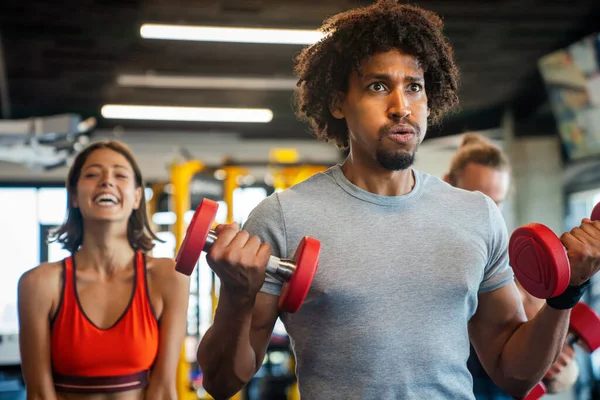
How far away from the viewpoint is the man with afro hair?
1.38m

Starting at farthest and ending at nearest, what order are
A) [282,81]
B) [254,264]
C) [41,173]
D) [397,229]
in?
[41,173]
[282,81]
[397,229]
[254,264]

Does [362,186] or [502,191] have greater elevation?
[362,186]

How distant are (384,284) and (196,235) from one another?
40 cm

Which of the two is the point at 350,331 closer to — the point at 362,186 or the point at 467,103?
the point at 362,186

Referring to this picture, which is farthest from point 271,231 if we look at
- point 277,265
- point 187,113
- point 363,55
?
point 187,113

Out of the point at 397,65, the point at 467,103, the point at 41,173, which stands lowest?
the point at 41,173

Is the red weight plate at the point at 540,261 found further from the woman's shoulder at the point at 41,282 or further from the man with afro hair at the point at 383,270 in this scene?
the woman's shoulder at the point at 41,282

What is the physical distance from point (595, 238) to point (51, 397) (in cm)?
160

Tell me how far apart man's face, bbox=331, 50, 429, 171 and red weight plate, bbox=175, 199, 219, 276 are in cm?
42

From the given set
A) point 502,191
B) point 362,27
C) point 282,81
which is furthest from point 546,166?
point 362,27

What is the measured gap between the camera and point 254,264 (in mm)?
1262

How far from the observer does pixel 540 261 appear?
1.41 meters

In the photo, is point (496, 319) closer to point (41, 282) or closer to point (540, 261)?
point (540, 261)

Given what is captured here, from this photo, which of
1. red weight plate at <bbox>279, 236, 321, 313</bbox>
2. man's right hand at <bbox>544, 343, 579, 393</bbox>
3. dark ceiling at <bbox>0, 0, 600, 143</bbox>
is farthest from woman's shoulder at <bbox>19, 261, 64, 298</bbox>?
dark ceiling at <bbox>0, 0, 600, 143</bbox>
